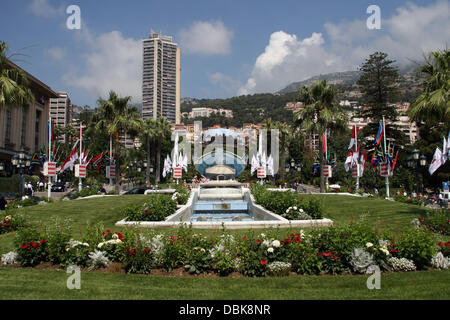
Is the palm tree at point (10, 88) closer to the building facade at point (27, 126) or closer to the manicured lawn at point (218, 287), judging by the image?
the manicured lawn at point (218, 287)

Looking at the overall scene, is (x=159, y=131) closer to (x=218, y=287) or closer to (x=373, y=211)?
(x=373, y=211)

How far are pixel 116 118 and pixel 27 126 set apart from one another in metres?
31.2

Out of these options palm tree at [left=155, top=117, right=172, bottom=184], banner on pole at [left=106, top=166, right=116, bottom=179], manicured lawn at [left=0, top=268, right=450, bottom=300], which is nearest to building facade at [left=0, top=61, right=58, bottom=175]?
palm tree at [left=155, top=117, right=172, bottom=184]

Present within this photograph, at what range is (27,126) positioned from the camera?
5347 cm

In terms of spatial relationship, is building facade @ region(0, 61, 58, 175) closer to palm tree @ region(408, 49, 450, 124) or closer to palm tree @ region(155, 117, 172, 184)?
palm tree @ region(155, 117, 172, 184)

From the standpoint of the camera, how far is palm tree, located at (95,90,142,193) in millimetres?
30842

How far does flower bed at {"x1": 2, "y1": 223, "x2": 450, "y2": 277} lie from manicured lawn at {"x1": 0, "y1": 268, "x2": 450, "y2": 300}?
382 millimetres

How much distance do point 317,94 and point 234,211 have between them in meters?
13.2

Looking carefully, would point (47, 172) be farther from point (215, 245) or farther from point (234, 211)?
point (215, 245)

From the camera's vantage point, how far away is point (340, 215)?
17.6 meters

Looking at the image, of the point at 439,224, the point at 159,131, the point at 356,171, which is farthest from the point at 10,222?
the point at 159,131

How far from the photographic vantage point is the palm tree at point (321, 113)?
2883 centimetres
